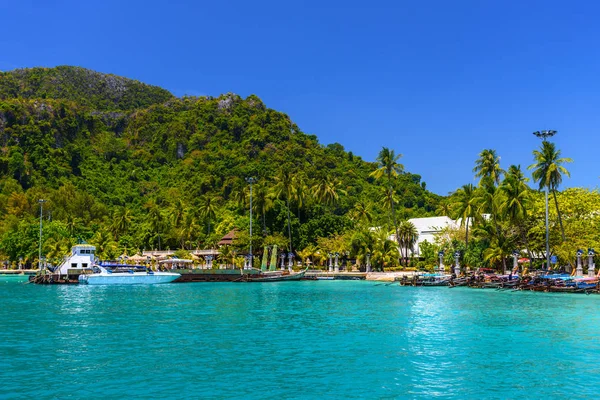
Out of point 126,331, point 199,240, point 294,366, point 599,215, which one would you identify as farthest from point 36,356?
point 199,240

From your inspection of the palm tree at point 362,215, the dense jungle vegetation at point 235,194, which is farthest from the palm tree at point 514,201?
the palm tree at point 362,215

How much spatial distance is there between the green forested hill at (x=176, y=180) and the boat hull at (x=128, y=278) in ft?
65.0

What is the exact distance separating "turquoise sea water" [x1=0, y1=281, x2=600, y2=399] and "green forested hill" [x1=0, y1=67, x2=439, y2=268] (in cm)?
5141

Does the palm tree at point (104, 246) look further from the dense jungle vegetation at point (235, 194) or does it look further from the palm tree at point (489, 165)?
the palm tree at point (489, 165)

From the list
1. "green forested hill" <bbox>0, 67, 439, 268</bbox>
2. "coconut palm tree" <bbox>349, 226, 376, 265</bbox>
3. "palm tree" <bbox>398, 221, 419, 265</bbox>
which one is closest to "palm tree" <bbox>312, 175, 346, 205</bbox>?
"green forested hill" <bbox>0, 67, 439, 268</bbox>

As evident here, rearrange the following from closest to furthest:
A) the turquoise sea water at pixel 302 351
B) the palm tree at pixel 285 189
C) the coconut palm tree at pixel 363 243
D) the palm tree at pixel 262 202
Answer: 1. the turquoise sea water at pixel 302 351
2. the coconut palm tree at pixel 363 243
3. the palm tree at pixel 285 189
4. the palm tree at pixel 262 202

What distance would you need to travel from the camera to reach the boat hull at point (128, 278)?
72.0 meters

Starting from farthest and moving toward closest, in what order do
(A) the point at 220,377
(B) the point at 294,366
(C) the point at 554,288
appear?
1. (C) the point at 554,288
2. (B) the point at 294,366
3. (A) the point at 220,377

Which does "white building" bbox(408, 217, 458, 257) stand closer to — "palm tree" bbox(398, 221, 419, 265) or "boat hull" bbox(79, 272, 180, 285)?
"palm tree" bbox(398, 221, 419, 265)

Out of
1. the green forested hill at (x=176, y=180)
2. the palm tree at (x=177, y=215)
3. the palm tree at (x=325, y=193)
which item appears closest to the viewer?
the palm tree at (x=325, y=193)

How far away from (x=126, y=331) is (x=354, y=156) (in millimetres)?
133709

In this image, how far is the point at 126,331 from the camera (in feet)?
95.1

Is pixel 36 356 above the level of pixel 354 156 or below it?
below

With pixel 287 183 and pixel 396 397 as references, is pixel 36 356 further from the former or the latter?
pixel 287 183
